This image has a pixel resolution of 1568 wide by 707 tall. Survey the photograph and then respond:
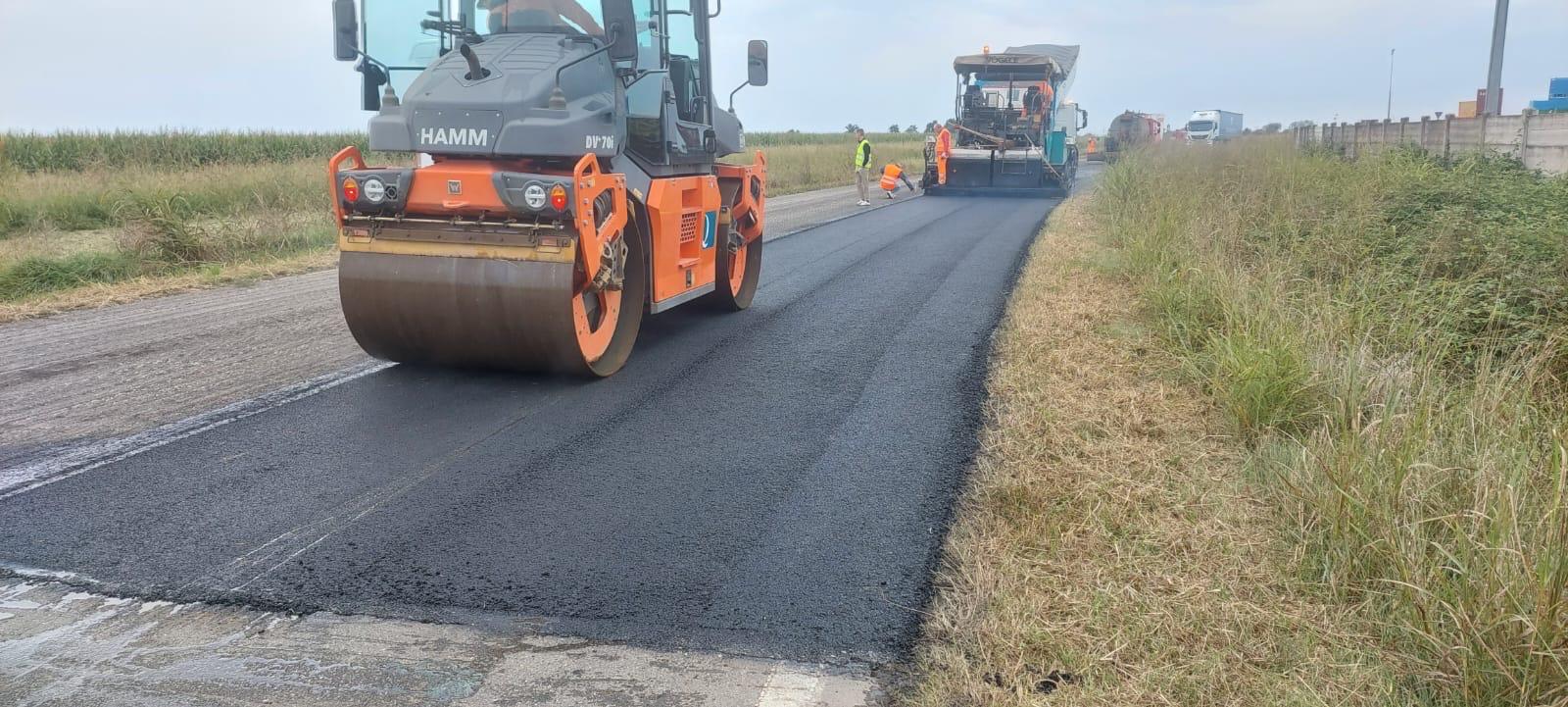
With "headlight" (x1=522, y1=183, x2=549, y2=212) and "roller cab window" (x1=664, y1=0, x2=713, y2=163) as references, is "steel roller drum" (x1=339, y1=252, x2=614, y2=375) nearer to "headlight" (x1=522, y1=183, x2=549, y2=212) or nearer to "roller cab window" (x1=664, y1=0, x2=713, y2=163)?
"headlight" (x1=522, y1=183, x2=549, y2=212)

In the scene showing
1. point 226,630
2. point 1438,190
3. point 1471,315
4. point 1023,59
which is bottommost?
point 226,630

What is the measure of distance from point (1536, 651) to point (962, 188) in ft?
72.2

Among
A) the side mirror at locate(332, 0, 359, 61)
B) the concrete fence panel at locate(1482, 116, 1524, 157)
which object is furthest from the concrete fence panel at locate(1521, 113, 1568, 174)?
the side mirror at locate(332, 0, 359, 61)

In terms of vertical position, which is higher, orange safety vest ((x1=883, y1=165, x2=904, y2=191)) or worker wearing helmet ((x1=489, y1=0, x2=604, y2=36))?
worker wearing helmet ((x1=489, y1=0, x2=604, y2=36))

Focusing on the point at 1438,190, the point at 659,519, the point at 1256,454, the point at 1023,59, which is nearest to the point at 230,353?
the point at 659,519

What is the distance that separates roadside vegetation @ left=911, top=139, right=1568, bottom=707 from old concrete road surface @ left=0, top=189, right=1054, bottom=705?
37cm

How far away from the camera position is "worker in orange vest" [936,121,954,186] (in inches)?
909

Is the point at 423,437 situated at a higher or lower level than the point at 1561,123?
lower

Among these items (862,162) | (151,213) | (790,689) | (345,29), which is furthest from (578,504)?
(862,162)

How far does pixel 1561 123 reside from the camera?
12172 mm

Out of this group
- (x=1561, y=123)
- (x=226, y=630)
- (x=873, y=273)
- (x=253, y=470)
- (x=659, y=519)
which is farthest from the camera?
(x=1561, y=123)

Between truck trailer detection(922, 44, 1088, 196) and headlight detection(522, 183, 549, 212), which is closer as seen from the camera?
headlight detection(522, 183, 549, 212)

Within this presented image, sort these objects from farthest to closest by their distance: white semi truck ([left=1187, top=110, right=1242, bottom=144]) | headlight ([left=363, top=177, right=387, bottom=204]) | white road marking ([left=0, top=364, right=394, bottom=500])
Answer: white semi truck ([left=1187, top=110, right=1242, bottom=144]), headlight ([left=363, top=177, right=387, bottom=204]), white road marking ([left=0, top=364, right=394, bottom=500])

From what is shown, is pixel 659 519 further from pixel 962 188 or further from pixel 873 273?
pixel 962 188
